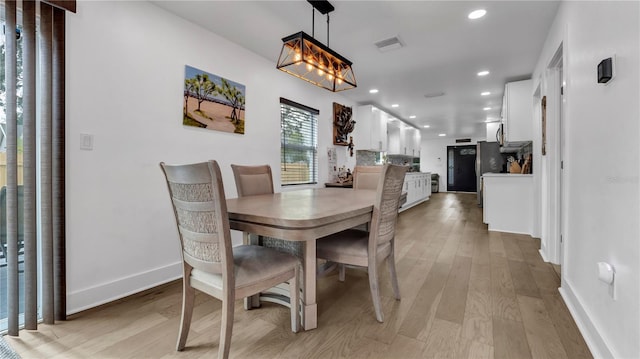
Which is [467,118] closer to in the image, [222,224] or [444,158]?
[444,158]

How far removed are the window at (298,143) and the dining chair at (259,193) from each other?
3.91ft

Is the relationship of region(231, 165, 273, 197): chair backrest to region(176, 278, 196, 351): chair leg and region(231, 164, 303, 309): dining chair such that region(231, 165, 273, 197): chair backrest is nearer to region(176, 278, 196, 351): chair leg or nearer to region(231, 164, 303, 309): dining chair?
region(231, 164, 303, 309): dining chair

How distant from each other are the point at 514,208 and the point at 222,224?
170 inches

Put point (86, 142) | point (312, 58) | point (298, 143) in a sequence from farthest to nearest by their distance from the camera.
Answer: point (298, 143), point (312, 58), point (86, 142)

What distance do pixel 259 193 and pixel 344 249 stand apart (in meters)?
1.06

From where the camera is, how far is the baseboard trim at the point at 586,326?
1.32m

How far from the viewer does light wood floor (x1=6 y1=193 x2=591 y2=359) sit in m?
1.43

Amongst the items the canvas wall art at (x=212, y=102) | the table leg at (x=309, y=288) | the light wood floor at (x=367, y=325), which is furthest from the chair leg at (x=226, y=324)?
the canvas wall art at (x=212, y=102)

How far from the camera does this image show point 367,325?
1.66m

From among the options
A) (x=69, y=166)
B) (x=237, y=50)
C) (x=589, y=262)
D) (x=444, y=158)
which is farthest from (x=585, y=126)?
(x=444, y=158)

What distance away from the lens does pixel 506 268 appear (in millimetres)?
2604

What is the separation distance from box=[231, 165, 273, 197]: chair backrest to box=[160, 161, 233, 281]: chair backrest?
0.98m

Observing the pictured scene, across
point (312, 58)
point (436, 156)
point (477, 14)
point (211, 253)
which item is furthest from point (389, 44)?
point (436, 156)

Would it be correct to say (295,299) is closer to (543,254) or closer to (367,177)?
(367,177)
